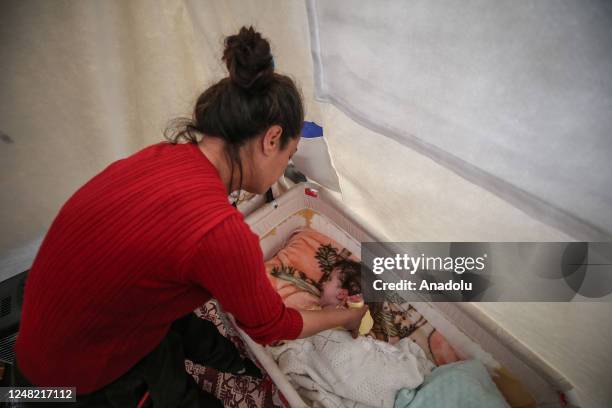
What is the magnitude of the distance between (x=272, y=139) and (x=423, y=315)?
106 centimetres

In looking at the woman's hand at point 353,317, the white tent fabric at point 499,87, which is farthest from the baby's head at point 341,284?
the white tent fabric at point 499,87

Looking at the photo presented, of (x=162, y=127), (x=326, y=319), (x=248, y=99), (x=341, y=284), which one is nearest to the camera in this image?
(x=248, y=99)

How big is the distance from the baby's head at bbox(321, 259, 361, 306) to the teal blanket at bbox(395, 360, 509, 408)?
0.43m

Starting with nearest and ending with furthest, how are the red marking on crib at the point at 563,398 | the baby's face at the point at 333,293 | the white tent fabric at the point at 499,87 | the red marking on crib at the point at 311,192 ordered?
the white tent fabric at the point at 499,87 < the red marking on crib at the point at 563,398 < the baby's face at the point at 333,293 < the red marking on crib at the point at 311,192

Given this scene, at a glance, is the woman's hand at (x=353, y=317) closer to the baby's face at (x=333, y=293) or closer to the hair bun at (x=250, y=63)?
the baby's face at (x=333, y=293)

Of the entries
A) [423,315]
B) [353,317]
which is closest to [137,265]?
[353,317]

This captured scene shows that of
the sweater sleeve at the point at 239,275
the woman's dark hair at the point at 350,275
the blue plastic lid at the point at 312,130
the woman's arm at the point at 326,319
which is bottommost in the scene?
the woman's arm at the point at 326,319

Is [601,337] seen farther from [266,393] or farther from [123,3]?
[123,3]

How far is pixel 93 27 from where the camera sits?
3.92ft

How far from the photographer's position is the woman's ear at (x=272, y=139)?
66 centimetres

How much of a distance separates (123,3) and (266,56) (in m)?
0.97

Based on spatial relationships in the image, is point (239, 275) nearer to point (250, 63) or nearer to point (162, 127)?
point (250, 63)

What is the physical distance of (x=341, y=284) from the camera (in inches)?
56.7

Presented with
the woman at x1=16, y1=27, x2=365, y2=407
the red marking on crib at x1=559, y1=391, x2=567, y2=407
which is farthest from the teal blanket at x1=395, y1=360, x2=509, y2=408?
the woman at x1=16, y1=27, x2=365, y2=407
